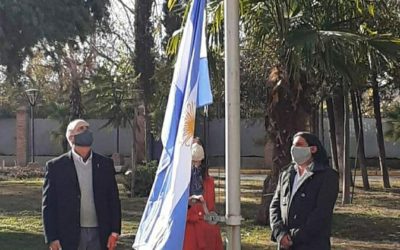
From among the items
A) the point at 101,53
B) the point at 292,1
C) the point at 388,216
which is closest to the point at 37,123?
the point at 101,53

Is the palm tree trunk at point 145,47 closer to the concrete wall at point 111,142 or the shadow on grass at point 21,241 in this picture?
the shadow on grass at point 21,241

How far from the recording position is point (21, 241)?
1165cm

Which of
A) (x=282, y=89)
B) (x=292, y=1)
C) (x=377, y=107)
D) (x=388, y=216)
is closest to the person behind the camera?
(x=292, y=1)

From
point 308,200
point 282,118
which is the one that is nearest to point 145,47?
point 282,118

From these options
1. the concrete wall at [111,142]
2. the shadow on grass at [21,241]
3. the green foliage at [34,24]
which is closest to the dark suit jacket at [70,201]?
the shadow on grass at [21,241]

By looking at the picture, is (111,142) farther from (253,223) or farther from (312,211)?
(312,211)

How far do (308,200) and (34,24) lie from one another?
931 cm

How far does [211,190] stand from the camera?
6.47 m

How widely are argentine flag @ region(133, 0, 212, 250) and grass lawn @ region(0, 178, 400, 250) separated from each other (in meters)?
5.99

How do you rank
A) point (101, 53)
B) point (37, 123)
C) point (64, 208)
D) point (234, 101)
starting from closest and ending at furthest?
point (234, 101) → point (64, 208) → point (101, 53) → point (37, 123)

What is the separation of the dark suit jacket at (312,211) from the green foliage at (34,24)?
915 cm

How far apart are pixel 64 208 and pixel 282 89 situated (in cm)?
690

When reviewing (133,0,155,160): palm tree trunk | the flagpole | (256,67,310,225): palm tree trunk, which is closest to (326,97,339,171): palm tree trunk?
(133,0,155,160): palm tree trunk

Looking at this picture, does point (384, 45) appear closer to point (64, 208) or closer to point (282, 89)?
point (282, 89)
